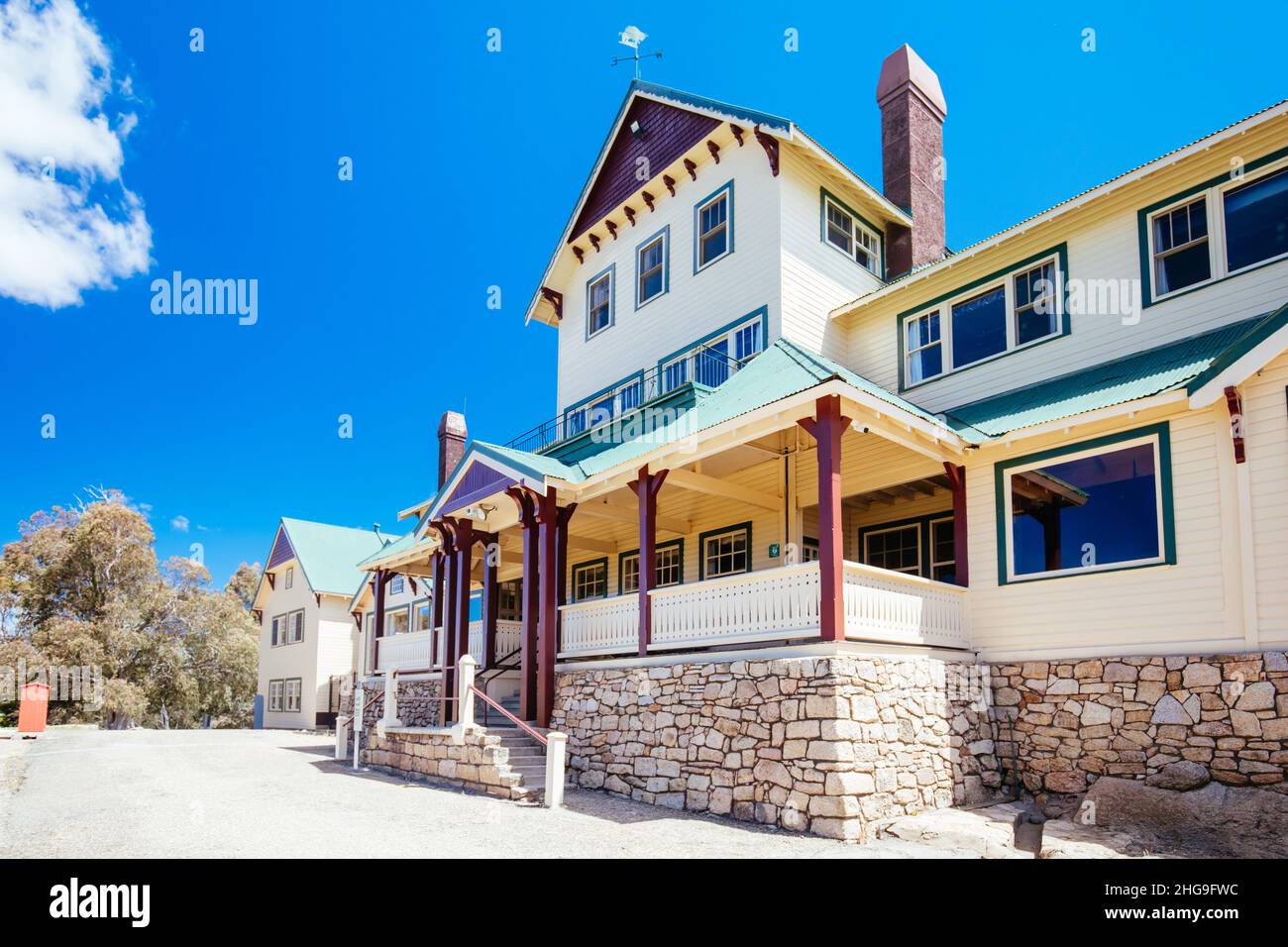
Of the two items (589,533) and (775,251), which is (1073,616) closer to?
(775,251)

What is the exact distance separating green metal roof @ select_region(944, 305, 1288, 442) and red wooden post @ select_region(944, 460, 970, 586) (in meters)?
0.59

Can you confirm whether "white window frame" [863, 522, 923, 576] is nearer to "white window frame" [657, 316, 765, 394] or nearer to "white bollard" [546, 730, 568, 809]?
"white window frame" [657, 316, 765, 394]

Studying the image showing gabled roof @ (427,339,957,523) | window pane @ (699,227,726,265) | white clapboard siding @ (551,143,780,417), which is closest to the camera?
gabled roof @ (427,339,957,523)

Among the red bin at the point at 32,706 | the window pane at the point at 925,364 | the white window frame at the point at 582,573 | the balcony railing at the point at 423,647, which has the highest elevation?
the window pane at the point at 925,364

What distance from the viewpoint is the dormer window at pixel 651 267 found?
61.7ft

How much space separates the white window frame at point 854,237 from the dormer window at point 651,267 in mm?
3376

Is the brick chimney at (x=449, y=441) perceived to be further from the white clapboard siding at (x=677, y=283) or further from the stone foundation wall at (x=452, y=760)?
the stone foundation wall at (x=452, y=760)

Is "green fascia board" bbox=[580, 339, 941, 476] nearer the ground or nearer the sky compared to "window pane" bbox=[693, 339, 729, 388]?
nearer the ground

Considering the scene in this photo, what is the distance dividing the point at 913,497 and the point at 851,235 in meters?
5.54

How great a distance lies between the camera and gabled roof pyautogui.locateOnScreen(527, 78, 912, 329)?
52.3ft

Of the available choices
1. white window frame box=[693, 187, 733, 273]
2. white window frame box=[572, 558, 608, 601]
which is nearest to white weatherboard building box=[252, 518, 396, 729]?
white window frame box=[572, 558, 608, 601]

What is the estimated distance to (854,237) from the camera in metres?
17.4

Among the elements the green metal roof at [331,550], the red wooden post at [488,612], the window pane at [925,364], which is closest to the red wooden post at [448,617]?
the red wooden post at [488,612]
